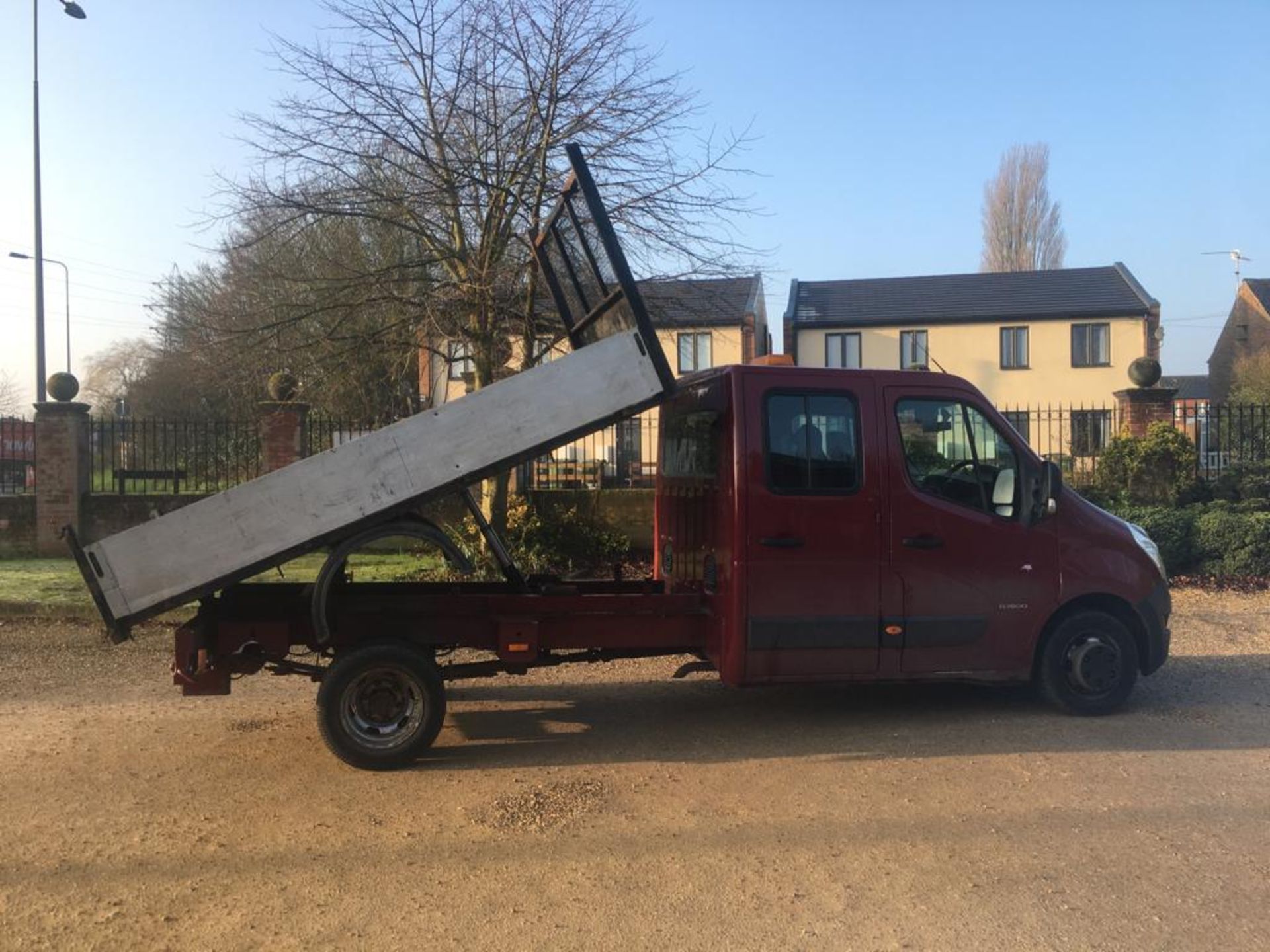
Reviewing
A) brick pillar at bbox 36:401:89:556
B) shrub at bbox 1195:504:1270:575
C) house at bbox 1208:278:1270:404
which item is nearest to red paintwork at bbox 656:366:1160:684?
shrub at bbox 1195:504:1270:575

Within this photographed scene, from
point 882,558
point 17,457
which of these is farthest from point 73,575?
point 882,558

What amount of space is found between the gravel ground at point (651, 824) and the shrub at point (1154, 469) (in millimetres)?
6670

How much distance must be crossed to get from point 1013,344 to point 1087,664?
31.2 metres

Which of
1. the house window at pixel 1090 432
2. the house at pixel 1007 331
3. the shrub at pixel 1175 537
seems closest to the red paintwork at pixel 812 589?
the shrub at pixel 1175 537

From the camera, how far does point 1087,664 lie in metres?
6.03

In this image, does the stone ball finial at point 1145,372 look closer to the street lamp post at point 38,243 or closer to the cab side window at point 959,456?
the cab side window at point 959,456

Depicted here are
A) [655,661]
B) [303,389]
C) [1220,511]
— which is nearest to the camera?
[655,661]

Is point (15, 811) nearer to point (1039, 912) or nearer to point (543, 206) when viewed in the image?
point (1039, 912)

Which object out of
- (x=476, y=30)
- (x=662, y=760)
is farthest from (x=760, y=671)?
(x=476, y=30)

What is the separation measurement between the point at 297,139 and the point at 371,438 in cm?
734

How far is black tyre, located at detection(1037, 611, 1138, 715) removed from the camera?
6.02 metres

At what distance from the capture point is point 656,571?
682 cm

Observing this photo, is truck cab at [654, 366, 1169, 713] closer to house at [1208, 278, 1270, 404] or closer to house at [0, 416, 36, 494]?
house at [0, 416, 36, 494]

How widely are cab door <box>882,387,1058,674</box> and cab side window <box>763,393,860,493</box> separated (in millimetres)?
249
